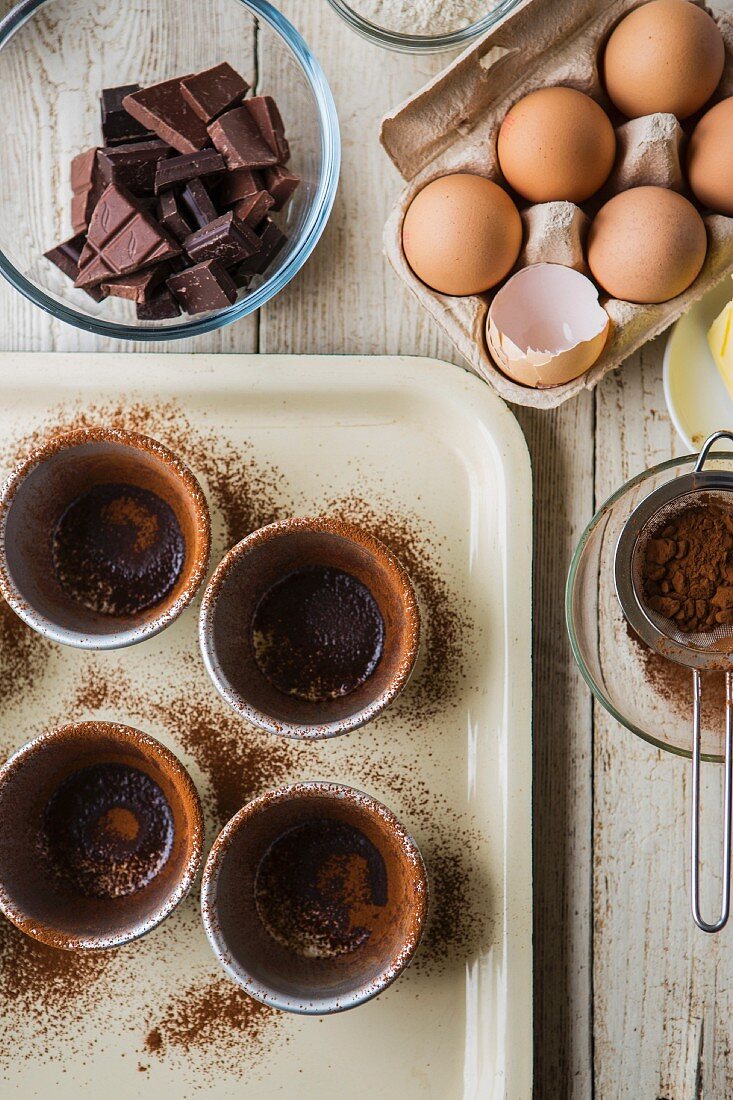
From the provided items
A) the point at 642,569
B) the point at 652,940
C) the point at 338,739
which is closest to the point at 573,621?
the point at 642,569

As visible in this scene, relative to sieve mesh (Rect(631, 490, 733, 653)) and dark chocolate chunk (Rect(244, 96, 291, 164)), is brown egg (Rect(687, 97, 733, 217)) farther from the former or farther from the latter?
dark chocolate chunk (Rect(244, 96, 291, 164))

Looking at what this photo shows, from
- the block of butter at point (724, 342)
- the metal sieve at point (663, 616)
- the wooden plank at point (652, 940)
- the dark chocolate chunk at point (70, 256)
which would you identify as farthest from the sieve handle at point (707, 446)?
the dark chocolate chunk at point (70, 256)

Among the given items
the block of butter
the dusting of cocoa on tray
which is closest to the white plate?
the block of butter

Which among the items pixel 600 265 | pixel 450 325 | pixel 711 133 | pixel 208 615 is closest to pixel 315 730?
pixel 208 615

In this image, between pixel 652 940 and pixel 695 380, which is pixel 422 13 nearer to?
pixel 695 380

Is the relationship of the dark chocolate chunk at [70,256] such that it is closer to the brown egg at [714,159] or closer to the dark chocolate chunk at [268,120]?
the dark chocolate chunk at [268,120]

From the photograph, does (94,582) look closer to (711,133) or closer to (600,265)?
(600,265)
